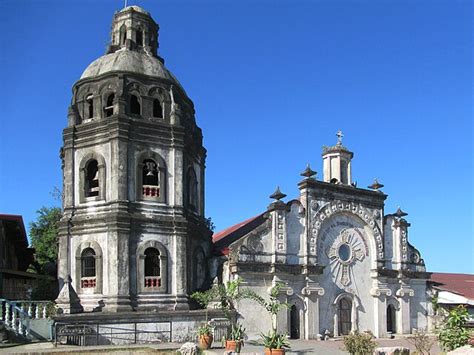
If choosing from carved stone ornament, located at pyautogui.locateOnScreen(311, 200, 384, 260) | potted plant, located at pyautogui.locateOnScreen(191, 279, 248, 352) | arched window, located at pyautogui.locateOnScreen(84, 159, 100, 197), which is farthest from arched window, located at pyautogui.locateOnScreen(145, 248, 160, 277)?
carved stone ornament, located at pyautogui.locateOnScreen(311, 200, 384, 260)

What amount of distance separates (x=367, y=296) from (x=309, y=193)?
608 cm

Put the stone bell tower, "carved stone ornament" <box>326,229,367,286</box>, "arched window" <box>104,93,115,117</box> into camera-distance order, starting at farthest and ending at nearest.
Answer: "carved stone ornament" <box>326,229,367,286</box> < "arched window" <box>104,93,115,117</box> < the stone bell tower

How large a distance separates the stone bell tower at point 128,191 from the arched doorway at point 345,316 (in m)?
7.23

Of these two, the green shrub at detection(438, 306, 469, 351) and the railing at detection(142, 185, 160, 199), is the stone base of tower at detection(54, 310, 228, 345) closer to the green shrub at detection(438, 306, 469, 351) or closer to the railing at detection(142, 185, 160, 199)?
the railing at detection(142, 185, 160, 199)

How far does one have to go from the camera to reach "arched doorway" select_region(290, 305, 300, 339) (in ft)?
83.5

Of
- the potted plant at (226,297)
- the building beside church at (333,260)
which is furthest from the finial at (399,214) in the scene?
the potted plant at (226,297)

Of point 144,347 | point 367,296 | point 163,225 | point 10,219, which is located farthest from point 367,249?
point 10,219

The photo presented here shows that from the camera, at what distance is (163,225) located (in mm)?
22891

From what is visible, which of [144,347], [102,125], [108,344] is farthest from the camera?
[102,125]

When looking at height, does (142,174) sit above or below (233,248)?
above

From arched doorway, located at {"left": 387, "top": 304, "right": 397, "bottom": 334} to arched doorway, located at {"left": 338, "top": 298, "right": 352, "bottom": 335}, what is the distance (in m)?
2.56

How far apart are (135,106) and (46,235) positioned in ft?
47.8

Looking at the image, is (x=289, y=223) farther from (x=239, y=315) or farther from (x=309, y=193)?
(x=239, y=315)

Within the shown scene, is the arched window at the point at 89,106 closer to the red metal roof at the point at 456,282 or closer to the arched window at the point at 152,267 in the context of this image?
the arched window at the point at 152,267
